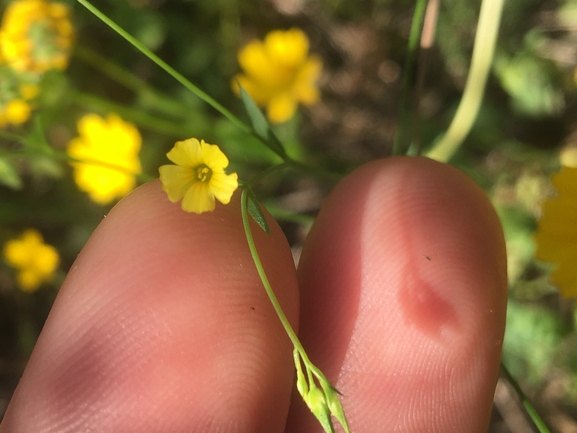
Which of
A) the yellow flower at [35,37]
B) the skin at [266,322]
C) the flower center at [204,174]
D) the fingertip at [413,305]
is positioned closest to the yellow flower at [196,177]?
the flower center at [204,174]

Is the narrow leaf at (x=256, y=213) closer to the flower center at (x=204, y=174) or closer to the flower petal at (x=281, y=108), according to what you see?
the flower center at (x=204, y=174)

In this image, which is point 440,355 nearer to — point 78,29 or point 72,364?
point 72,364

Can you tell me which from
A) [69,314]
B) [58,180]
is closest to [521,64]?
[69,314]

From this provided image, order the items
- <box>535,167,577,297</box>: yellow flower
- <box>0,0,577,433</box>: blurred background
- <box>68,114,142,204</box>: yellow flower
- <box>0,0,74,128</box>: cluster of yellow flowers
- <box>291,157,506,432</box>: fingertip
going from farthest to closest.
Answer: <box>68,114,142,204</box>: yellow flower
<box>0,0,577,433</box>: blurred background
<box>0,0,74,128</box>: cluster of yellow flowers
<box>535,167,577,297</box>: yellow flower
<box>291,157,506,432</box>: fingertip

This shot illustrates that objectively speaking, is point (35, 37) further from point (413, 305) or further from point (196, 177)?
point (413, 305)

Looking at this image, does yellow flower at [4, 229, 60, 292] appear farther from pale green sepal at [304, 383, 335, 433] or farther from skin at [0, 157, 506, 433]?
pale green sepal at [304, 383, 335, 433]

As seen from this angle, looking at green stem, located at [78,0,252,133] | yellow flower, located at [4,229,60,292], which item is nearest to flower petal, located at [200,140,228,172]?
green stem, located at [78,0,252,133]
